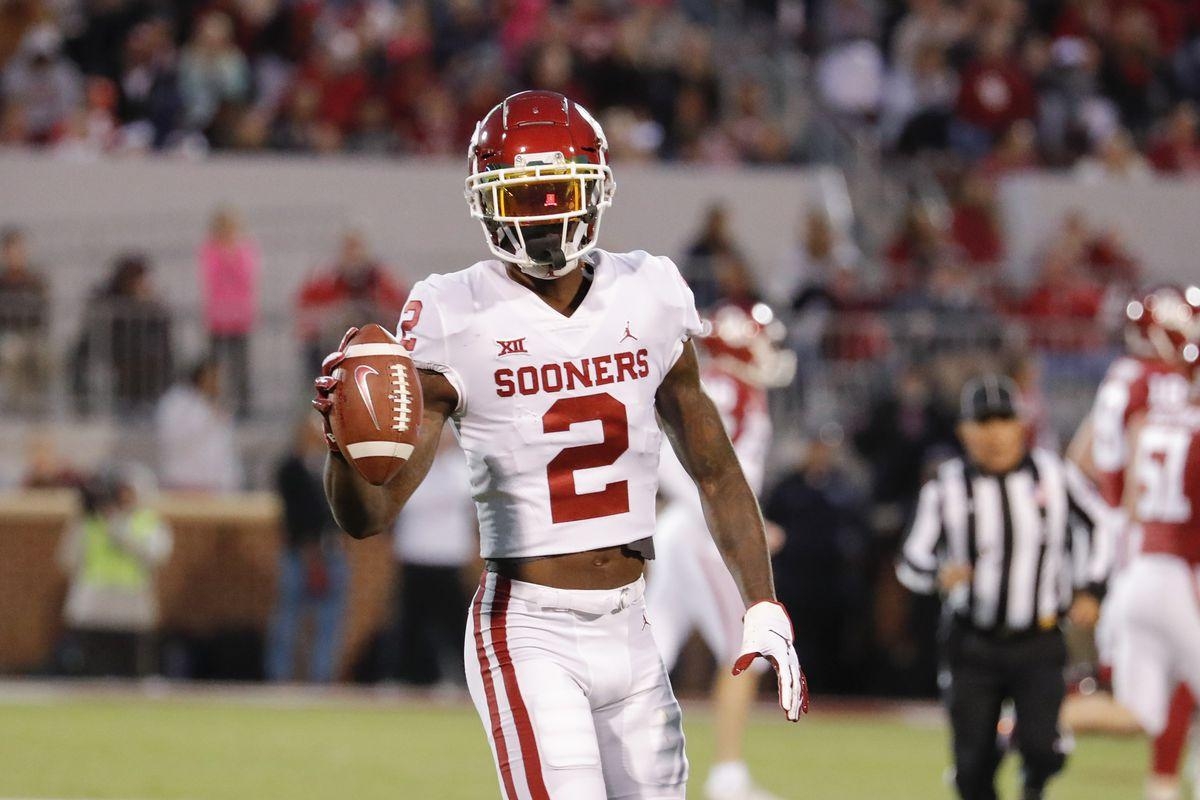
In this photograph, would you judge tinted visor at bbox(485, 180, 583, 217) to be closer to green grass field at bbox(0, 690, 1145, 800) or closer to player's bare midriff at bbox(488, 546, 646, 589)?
player's bare midriff at bbox(488, 546, 646, 589)

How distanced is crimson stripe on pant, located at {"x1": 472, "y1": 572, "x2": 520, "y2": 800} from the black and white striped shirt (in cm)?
298

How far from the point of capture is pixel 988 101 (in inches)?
652

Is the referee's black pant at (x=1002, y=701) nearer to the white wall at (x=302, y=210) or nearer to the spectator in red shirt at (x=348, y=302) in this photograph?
the spectator in red shirt at (x=348, y=302)

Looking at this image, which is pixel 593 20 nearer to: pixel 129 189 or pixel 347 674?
pixel 129 189

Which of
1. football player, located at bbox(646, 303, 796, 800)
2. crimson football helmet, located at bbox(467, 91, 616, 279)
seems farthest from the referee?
crimson football helmet, located at bbox(467, 91, 616, 279)

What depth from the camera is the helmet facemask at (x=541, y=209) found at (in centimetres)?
393

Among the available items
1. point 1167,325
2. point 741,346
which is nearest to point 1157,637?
point 1167,325

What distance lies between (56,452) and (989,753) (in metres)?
8.34

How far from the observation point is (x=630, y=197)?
603 inches

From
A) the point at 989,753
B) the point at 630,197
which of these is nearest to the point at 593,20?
the point at 630,197

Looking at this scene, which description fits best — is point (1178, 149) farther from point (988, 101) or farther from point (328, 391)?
point (328, 391)

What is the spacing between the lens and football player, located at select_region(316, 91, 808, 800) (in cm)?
386

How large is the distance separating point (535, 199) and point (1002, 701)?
10.9 ft

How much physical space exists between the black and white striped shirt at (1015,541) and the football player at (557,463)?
2.73 metres
